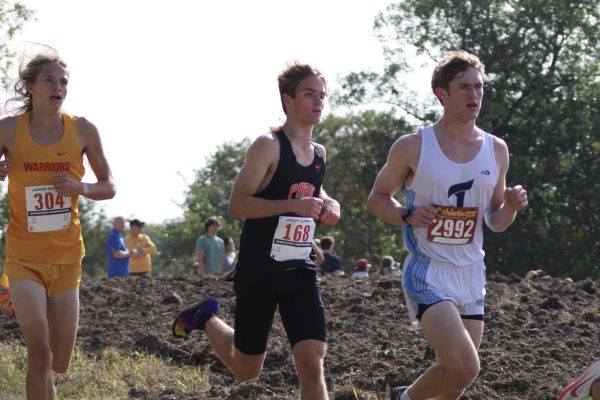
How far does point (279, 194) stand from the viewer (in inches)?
266

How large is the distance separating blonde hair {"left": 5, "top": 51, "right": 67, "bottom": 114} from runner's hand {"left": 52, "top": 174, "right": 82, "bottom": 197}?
57cm

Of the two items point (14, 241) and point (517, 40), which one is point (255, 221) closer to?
point (14, 241)

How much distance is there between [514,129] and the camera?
124ft

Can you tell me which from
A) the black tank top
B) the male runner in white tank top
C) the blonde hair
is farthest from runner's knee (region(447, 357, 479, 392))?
the blonde hair

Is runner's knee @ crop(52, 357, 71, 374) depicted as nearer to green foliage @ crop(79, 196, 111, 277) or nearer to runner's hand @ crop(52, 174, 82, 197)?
runner's hand @ crop(52, 174, 82, 197)

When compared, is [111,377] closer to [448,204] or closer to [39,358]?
[39,358]

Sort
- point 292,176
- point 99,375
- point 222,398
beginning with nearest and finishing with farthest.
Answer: point 292,176 → point 222,398 → point 99,375

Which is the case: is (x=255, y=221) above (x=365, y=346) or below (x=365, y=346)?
above

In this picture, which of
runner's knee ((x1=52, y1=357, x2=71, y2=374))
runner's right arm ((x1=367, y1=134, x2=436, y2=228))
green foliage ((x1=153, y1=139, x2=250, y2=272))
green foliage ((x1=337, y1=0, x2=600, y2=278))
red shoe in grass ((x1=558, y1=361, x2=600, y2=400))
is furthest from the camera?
green foliage ((x1=153, y1=139, x2=250, y2=272))

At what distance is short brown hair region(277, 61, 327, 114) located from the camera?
6.84 m

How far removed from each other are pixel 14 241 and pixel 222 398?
209 centimetres

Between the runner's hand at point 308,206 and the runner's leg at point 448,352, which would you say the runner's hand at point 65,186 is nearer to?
the runner's hand at point 308,206

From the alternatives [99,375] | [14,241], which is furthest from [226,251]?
[14,241]

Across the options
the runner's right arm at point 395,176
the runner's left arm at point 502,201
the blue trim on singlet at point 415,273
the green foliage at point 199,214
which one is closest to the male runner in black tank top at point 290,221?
the runner's right arm at point 395,176
